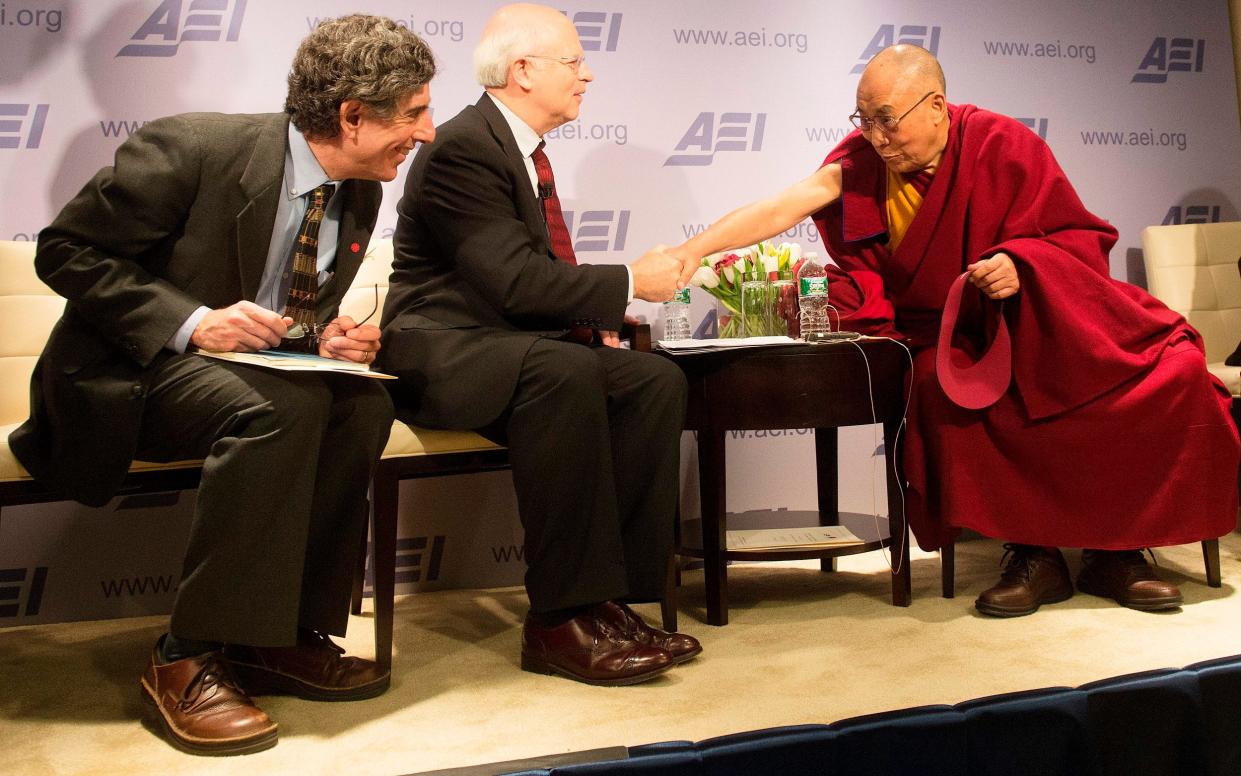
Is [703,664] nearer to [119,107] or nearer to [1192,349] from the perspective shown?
[1192,349]

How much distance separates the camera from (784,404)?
2.59 metres

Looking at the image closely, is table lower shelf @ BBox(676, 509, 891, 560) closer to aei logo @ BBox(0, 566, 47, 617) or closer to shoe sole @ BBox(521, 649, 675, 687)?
shoe sole @ BBox(521, 649, 675, 687)

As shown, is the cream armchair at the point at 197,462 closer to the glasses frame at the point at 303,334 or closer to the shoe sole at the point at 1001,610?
the glasses frame at the point at 303,334

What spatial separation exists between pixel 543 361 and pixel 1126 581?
1.47 meters

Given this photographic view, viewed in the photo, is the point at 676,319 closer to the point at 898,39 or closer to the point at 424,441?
the point at 424,441

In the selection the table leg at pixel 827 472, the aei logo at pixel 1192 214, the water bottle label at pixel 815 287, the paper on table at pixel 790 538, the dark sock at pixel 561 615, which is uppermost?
the aei logo at pixel 1192 214

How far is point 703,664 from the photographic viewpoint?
2.31 meters

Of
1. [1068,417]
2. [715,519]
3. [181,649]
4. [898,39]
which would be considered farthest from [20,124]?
[1068,417]

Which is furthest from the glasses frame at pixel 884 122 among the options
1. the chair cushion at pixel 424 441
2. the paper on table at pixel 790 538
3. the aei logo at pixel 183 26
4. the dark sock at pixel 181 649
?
the dark sock at pixel 181 649

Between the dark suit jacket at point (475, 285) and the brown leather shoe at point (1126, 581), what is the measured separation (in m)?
1.33

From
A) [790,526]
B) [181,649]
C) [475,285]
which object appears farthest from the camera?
[790,526]

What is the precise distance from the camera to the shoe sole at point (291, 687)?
2121 mm

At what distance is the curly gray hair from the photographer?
2.07 metres

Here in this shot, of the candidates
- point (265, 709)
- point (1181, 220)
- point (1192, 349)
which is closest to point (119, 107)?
point (265, 709)
